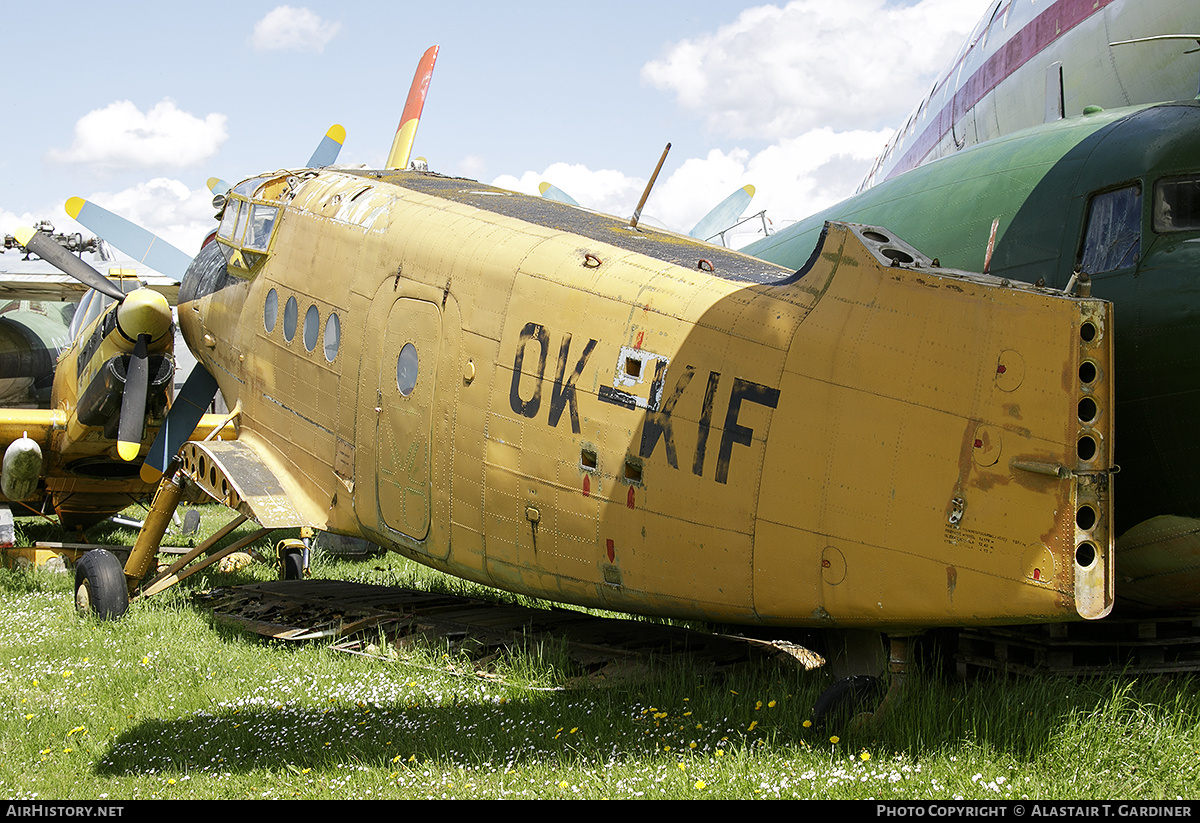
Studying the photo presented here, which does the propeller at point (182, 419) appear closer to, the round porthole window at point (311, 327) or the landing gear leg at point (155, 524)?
the landing gear leg at point (155, 524)

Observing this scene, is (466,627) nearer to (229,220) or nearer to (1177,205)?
(229,220)

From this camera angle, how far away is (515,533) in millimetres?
6855

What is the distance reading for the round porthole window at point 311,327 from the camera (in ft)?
28.4

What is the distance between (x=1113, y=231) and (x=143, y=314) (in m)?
10.2

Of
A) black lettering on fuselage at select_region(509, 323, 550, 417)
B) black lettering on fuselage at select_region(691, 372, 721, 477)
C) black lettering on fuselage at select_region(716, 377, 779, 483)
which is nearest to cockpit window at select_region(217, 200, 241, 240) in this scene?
black lettering on fuselage at select_region(509, 323, 550, 417)

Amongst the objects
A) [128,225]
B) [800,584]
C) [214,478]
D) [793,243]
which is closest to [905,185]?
[793,243]

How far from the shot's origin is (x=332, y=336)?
843 centimetres

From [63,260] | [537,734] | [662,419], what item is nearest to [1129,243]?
[662,419]

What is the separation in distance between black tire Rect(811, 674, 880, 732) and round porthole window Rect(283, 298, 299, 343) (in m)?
5.95

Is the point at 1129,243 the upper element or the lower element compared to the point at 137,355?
upper

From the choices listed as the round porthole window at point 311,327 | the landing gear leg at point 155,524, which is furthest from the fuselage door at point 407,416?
the landing gear leg at point 155,524

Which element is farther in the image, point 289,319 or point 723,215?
point 723,215

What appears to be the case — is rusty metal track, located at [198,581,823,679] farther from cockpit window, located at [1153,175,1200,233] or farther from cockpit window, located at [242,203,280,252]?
cockpit window, located at [1153,175,1200,233]

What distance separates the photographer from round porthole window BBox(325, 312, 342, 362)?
8359mm
